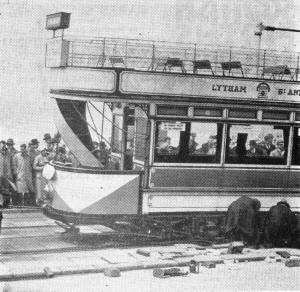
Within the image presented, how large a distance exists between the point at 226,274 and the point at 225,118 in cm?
349

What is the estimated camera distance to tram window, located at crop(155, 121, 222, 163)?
12.3m

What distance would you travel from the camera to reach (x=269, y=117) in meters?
13.1

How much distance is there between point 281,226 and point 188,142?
2.52m

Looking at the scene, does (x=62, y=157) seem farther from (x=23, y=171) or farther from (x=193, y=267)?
(x=193, y=267)

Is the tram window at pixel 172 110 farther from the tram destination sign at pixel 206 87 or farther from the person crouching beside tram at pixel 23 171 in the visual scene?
the person crouching beside tram at pixel 23 171

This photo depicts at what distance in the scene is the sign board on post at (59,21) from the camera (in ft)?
39.1

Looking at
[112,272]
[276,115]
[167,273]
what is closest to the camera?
[112,272]

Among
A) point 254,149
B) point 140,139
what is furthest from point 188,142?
point 254,149

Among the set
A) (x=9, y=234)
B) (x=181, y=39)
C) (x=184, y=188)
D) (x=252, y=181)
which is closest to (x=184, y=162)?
(x=184, y=188)

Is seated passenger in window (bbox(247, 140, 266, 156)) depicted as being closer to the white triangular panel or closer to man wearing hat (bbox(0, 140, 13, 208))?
the white triangular panel

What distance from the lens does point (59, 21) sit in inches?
471

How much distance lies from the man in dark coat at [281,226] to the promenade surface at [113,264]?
0.30 m

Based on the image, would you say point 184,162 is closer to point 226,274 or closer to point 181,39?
point 226,274

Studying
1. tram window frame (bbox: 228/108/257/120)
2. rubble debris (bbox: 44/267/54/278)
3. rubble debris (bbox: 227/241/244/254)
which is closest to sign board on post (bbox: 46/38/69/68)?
tram window frame (bbox: 228/108/257/120)
